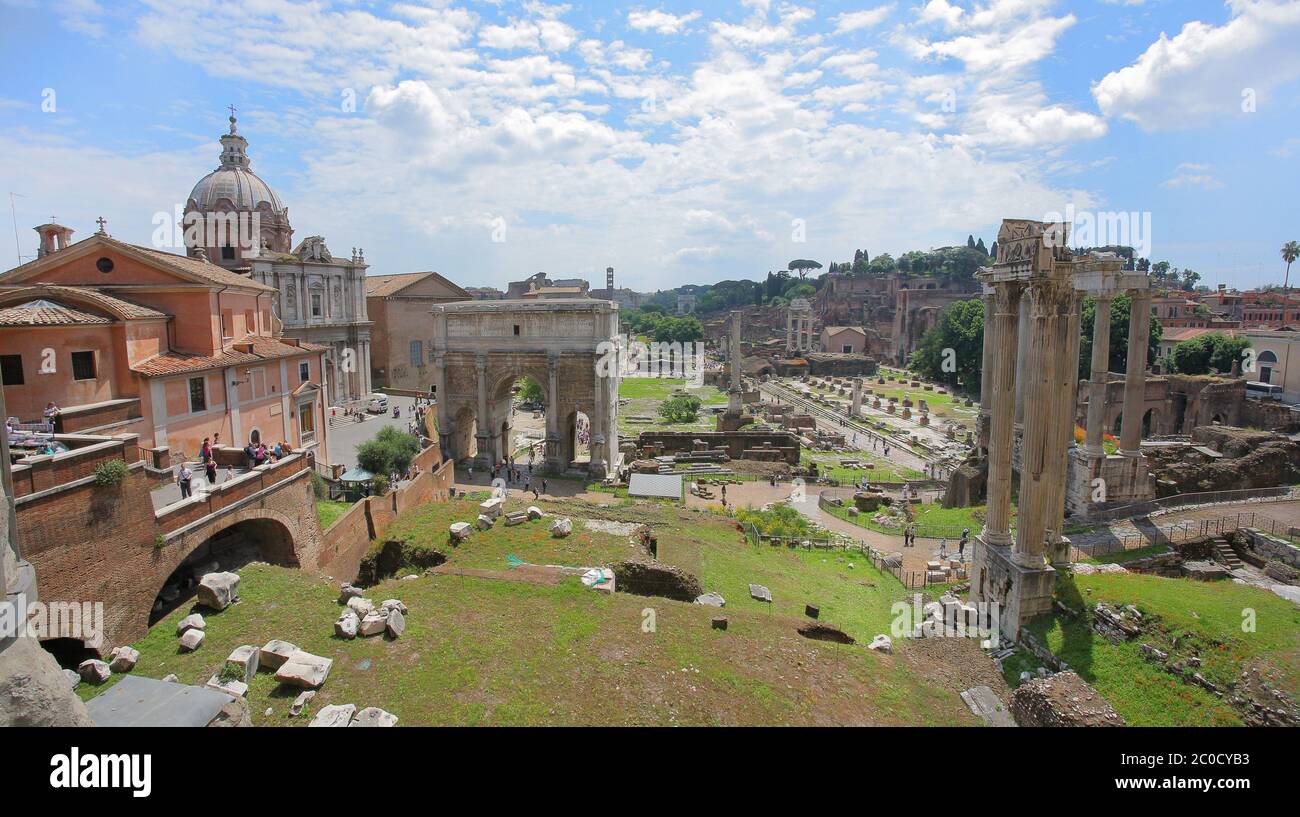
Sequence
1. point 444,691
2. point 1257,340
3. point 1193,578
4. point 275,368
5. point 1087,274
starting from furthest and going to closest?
point 1257,340
point 275,368
point 1087,274
point 1193,578
point 444,691

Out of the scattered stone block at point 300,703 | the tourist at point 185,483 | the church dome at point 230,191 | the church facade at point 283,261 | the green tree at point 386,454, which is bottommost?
the scattered stone block at point 300,703

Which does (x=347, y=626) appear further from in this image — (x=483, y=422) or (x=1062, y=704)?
(x=483, y=422)

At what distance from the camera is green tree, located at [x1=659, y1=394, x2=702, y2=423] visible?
5509 centimetres

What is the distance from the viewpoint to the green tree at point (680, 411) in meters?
55.1

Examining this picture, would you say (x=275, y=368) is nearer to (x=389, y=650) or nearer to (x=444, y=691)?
(x=389, y=650)

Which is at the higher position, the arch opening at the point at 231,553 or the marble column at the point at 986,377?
the marble column at the point at 986,377

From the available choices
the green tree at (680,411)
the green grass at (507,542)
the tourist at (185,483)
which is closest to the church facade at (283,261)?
the green grass at (507,542)

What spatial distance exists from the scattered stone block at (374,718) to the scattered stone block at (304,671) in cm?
141

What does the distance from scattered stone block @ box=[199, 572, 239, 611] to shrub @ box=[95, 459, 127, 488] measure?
7.57 ft

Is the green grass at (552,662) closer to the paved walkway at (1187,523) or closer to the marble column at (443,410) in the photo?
the paved walkway at (1187,523)

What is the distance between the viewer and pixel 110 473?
Result: 35.0 ft
